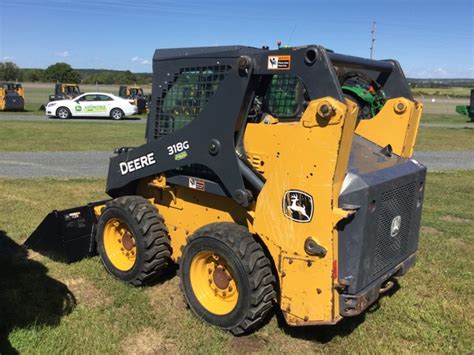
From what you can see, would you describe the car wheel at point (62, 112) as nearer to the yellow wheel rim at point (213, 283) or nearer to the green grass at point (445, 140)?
the green grass at point (445, 140)

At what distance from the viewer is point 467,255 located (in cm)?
569

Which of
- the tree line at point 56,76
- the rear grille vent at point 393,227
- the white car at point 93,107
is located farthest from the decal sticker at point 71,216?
the tree line at point 56,76

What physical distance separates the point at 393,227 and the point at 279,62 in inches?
58.8

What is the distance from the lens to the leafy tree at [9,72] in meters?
69.5

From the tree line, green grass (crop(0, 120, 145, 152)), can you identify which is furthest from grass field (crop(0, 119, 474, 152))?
the tree line

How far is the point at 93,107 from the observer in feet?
81.3

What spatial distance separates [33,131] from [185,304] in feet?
48.3

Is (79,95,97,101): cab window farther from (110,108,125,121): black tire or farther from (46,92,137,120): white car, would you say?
(110,108,125,121): black tire

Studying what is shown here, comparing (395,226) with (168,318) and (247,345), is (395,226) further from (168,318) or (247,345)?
(168,318)

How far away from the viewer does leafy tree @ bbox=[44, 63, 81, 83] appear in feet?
234

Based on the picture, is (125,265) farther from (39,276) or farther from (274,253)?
(274,253)

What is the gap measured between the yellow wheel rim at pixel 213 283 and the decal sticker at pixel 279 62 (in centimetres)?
144

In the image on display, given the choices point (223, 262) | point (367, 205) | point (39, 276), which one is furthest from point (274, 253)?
point (39, 276)

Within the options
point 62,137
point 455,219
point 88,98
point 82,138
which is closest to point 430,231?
point 455,219
